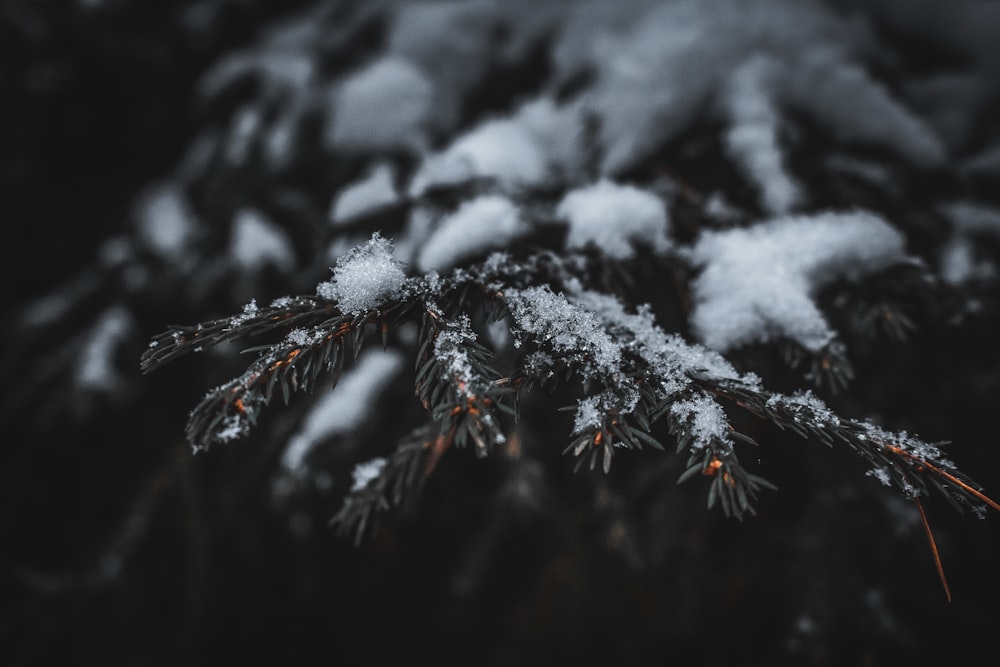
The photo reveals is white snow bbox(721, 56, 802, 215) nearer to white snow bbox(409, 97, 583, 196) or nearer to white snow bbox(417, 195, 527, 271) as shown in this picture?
white snow bbox(409, 97, 583, 196)

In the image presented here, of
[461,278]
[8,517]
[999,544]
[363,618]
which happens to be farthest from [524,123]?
[8,517]

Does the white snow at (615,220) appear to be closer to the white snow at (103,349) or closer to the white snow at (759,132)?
the white snow at (759,132)

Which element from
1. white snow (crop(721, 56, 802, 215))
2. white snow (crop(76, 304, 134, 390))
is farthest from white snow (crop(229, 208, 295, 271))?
white snow (crop(721, 56, 802, 215))

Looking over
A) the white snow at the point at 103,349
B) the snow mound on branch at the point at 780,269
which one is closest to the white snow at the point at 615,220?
the snow mound on branch at the point at 780,269

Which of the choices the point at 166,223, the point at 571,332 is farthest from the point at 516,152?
the point at 166,223

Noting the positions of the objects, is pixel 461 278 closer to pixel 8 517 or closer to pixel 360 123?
pixel 360 123

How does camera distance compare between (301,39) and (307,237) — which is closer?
(307,237)
